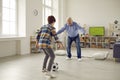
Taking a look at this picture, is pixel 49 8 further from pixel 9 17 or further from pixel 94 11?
pixel 9 17

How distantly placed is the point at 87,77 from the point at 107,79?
1.32ft

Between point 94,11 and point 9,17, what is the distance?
5.77m

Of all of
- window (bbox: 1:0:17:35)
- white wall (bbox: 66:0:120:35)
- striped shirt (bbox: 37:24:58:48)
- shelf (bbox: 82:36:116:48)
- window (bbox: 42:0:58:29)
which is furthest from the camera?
Result: white wall (bbox: 66:0:120:35)

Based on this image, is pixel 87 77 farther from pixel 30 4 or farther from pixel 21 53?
pixel 30 4

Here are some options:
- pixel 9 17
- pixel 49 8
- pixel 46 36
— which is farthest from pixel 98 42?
pixel 46 36

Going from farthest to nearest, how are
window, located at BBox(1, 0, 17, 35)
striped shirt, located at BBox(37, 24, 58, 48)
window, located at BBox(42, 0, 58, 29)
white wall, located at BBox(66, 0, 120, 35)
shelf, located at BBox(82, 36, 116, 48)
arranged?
1. white wall, located at BBox(66, 0, 120, 35)
2. shelf, located at BBox(82, 36, 116, 48)
3. window, located at BBox(42, 0, 58, 29)
4. window, located at BBox(1, 0, 17, 35)
5. striped shirt, located at BBox(37, 24, 58, 48)

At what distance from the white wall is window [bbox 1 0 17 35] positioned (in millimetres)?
5029

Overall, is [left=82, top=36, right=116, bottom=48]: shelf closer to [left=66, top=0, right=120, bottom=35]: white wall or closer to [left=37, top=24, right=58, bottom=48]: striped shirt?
[left=66, top=0, right=120, bottom=35]: white wall

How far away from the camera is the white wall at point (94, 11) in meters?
10.9

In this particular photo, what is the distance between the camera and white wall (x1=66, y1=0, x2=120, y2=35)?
35.6 ft

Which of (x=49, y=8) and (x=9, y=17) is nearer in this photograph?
(x=9, y=17)

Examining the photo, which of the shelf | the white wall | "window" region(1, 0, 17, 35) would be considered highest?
the white wall

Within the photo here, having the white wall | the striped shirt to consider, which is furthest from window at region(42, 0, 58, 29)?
the striped shirt

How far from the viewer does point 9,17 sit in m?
7.29
